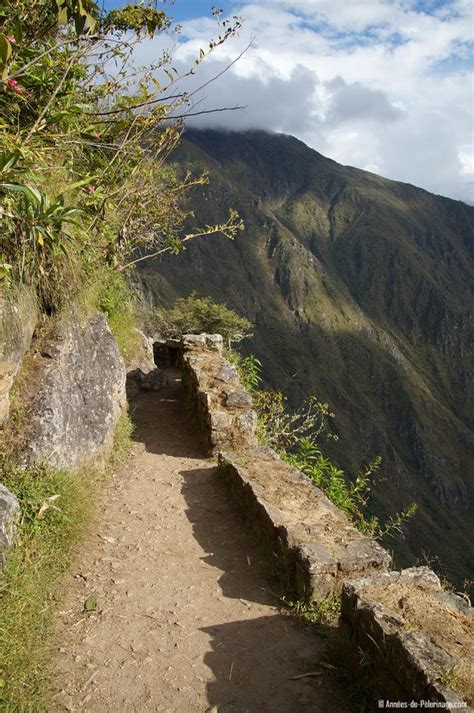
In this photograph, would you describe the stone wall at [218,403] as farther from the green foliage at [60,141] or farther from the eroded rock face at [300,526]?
the green foliage at [60,141]

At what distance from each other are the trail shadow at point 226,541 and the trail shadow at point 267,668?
452mm

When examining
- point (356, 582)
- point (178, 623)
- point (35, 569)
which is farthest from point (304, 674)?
point (35, 569)

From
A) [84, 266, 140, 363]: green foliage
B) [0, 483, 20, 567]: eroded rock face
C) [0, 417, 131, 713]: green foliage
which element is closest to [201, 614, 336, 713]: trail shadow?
[0, 417, 131, 713]: green foliage

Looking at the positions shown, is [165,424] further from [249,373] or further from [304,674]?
[304,674]

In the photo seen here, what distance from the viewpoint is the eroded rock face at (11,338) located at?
514cm

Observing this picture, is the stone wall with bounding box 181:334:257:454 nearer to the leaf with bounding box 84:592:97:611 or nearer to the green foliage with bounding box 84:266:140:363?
the green foliage with bounding box 84:266:140:363

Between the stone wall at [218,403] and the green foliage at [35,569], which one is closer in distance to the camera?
the green foliage at [35,569]

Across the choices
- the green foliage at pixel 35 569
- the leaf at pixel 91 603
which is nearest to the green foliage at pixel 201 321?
the green foliage at pixel 35 569

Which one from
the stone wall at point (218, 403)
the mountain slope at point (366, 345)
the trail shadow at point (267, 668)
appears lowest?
the mountain slope at point (366, 345)

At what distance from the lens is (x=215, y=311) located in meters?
21.9

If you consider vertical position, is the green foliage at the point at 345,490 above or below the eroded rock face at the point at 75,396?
below

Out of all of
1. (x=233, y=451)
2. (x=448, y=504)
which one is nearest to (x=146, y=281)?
(x=448, y=504)

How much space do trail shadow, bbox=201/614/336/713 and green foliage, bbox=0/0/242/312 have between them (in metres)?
→ 3.32

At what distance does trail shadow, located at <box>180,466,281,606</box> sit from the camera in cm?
486
